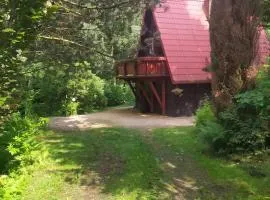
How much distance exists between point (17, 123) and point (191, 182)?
590 centimetres

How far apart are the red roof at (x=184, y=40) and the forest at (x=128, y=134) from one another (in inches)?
164

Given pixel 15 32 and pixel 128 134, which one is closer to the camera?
pixel 15 32

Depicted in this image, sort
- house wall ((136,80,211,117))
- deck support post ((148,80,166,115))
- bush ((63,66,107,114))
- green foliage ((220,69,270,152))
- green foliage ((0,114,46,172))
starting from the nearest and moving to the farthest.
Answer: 1. green foliage ((0,114,46,172))
2. green foliage ((220,69,270,152))
3. house wall ((136,80,211,117))
4. deck support post ((148,80,166,115))
5. bush ((63,66,107,114))

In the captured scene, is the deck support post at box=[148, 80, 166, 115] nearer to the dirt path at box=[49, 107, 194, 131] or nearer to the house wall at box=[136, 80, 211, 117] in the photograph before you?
the house wall at box=[136, 80, 211, 117]

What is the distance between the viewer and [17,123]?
37.7 ft

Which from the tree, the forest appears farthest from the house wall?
the tree

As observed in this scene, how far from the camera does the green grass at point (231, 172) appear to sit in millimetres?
7864

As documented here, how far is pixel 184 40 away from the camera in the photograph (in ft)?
67.0

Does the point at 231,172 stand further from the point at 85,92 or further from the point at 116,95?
the point at 116,95

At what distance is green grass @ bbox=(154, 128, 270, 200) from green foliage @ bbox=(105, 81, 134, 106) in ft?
54.7

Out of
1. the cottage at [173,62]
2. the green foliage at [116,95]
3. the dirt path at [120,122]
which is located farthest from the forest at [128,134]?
the green foliage at [116,95]

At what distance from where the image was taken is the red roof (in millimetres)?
19359

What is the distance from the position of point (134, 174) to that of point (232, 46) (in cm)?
483

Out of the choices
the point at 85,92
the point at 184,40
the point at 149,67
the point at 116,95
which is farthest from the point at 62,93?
the point at 184,40
